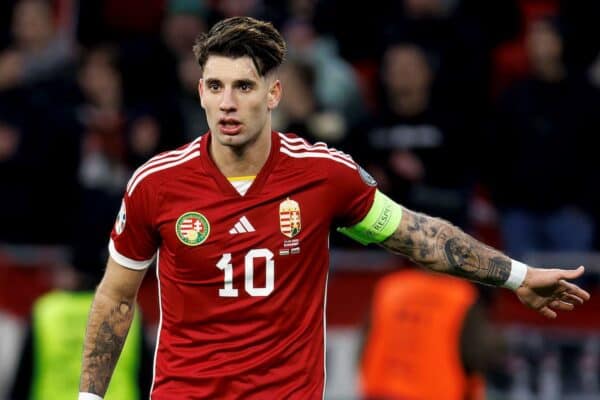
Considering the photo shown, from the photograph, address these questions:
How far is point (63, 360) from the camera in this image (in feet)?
30.1

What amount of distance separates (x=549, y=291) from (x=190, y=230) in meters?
1.53

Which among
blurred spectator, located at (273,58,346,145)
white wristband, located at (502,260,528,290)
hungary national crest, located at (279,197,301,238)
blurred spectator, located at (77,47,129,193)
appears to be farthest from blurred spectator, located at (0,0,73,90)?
white wristband, located at (502,260,528,290)

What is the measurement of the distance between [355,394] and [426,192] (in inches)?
66.7

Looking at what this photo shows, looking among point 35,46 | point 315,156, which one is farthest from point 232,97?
point 35,46

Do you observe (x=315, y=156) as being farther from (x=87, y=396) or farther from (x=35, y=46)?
(x=35, y=46)

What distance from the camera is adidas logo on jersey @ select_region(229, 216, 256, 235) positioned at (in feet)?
19.9

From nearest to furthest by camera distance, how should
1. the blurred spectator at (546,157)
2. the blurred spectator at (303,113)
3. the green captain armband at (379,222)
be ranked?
the green captain armband at (379,222) → the blurred spectator at (303,113) → the blurred spectator at (546,157)

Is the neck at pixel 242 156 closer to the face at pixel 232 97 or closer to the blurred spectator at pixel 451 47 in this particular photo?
the face at pixel 232 97

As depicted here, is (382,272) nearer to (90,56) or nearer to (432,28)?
(432,28)

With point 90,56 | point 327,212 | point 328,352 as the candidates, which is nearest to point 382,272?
A: point 328,352

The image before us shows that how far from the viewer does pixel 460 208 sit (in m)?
10.1

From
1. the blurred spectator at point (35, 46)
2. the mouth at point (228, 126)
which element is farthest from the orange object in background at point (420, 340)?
the blurred spectator at point (35, 46)

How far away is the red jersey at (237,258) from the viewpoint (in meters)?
6.04

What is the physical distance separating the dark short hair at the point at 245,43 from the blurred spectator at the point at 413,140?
4.46 m
